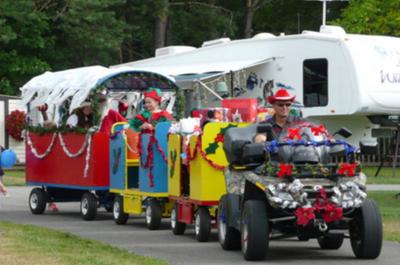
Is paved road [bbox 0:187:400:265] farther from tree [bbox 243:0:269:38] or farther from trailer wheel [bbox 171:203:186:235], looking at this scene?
tree [bbox 243:0:269:38]

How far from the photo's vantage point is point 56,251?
523 inches

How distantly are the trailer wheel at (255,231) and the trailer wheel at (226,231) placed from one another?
89 cm

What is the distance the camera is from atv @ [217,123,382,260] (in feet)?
40.8

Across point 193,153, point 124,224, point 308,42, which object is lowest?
point 124,224

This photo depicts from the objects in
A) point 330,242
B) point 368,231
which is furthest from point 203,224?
point 368,231

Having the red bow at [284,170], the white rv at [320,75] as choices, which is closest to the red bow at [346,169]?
the red bow at [284,170]

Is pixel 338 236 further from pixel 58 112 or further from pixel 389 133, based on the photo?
pixel 389 133

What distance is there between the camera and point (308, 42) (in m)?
30.1

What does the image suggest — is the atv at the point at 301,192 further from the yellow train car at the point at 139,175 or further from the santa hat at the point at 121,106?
the santa hat at the point at 121,106

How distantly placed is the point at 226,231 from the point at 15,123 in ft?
75.5

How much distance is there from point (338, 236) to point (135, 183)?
5.69 meters

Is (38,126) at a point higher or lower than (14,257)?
higher

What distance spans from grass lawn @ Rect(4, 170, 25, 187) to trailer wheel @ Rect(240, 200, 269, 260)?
56.4ft

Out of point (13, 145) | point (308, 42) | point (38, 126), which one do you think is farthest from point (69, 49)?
point (38, 126)
